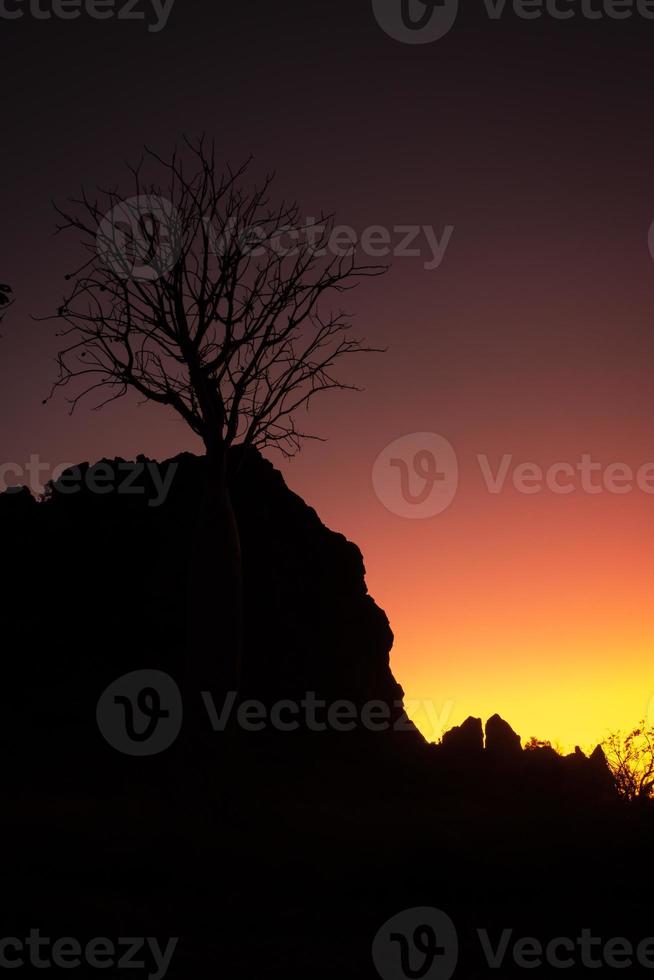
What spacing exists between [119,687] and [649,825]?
705 centimetres

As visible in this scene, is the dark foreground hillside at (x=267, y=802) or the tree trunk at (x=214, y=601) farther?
the tree trunk at (x=214, y=601)

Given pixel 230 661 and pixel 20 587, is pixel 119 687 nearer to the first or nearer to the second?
pixel 20 587

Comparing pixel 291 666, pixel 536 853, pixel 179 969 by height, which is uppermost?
pixel 291 666

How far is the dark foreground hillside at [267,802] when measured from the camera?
432 centimetres

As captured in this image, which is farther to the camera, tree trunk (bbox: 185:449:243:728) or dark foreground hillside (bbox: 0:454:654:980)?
tree trunk (bbox: 185:449:243:728)

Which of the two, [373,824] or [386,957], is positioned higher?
[373,824]

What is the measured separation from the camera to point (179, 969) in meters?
3.75

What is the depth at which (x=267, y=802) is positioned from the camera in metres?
8.09

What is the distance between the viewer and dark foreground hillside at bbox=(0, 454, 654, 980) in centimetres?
432

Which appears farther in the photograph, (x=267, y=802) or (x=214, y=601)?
(x=267, y=802)

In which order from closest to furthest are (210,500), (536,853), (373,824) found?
1. (536,853)
2. (373,824)
3. (210,500)

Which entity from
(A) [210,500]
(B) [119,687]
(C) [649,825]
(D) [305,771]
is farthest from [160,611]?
(C) [649,825]

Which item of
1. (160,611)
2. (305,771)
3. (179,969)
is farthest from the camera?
(160,611)

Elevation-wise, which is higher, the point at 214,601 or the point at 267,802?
the point at 214,601
